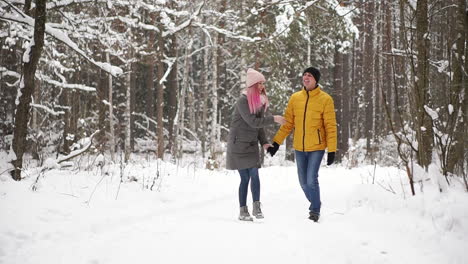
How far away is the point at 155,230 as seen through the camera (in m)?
4.36

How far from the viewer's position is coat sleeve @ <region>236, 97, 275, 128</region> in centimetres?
517

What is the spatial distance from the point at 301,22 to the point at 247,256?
11742 mm

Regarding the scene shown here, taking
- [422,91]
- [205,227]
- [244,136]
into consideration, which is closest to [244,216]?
[205,227]

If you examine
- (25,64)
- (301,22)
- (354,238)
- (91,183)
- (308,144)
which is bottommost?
(354,238)

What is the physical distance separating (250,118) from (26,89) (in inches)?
133

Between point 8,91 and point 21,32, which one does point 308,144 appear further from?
point 8,91

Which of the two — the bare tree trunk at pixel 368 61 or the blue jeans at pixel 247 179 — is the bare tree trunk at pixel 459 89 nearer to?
the blue jeans at pixel 247 179

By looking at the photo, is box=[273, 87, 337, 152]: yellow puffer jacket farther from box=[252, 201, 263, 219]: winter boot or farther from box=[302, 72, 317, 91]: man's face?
box=[252, 201, 263, 219]: winter boot

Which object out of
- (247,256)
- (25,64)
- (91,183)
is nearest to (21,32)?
(25,64)

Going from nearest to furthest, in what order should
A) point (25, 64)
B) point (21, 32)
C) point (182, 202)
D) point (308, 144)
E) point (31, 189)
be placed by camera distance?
1. point (31, 189)
2. point (308, 144)
3. point (25, 64)
4. point (182, 202)
5. point (21, 32)

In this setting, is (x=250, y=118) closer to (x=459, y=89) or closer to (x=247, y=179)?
(x=247, y=179)

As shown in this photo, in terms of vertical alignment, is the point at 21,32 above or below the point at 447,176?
above

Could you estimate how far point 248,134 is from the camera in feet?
17.5

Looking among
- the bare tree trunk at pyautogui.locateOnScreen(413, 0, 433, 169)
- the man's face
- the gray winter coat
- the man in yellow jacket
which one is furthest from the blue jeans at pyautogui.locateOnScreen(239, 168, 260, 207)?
the bare tree trunk at pyautogui.locateOnScreen(413, 0, 433, 169)
